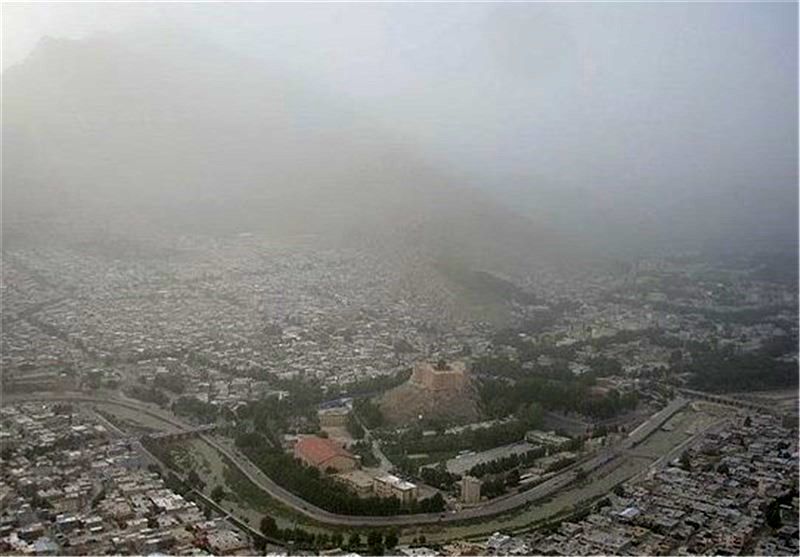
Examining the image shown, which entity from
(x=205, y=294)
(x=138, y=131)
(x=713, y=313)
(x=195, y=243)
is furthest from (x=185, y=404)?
(x=138, y=131)

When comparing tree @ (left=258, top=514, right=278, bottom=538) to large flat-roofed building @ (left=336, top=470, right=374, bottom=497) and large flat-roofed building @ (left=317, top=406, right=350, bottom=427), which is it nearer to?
large flat-roofed building @ (left=336, top=470, right=374, bottom=497)

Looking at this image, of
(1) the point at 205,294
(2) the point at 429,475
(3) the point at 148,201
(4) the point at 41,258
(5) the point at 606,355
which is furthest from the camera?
(3) the point at 148,201

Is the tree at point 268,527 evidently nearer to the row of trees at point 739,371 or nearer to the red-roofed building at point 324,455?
the red-roofed building at point 324,455

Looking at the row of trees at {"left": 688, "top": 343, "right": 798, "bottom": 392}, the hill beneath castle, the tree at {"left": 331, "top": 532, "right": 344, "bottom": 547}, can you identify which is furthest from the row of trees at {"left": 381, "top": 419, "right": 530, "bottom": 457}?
the row of trees at {"left": 688, "top": 343, "right": 798, "bottom": 392}

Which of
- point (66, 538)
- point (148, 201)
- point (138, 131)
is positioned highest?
point (138, 131)

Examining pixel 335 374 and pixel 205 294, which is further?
pixel 205 294

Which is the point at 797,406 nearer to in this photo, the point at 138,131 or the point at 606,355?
the point at 606,355

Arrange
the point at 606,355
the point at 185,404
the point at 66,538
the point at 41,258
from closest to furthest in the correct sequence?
the point at 66,538, the point at 185,404, the point at 606,355, the point at 41,258
